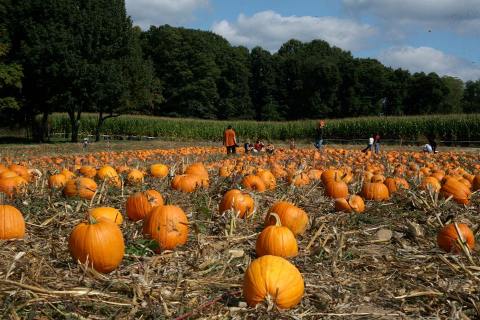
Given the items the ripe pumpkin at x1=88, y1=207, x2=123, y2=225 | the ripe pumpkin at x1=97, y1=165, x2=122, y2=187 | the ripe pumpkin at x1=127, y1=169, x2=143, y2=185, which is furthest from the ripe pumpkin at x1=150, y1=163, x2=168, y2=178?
the ripe pumpkin at x1=88, y1=207, x2=123, y2=225

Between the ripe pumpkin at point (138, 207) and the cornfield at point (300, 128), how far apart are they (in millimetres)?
37271

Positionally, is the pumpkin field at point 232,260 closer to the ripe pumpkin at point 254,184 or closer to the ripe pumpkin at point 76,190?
the ripe pumpkin at point 76,190

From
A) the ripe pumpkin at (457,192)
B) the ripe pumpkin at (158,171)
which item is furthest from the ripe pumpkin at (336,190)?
the ripe pumpkin at (158,171)

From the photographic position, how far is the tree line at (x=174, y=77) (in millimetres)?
37375

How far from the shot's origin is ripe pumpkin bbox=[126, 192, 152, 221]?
17.4 feet

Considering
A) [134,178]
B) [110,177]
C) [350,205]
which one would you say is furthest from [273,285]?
[134,178]

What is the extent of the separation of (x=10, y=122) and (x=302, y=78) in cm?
6199

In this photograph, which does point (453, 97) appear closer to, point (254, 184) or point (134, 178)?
point (254, 184)

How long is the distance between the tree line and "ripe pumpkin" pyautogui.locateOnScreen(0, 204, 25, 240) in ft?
101

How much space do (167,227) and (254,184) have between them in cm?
320

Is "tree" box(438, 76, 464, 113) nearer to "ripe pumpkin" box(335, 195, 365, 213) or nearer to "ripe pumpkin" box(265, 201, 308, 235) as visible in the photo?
"ripe pumpkin" box(335, 195, 365, 213)

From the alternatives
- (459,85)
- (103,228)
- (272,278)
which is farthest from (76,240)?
(459,85)

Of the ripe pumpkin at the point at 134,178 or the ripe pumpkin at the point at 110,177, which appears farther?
the ripe pumpkin at the point at 134,178

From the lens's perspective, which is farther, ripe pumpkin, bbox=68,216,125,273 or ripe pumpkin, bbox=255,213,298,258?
ripe pumpkin, bbox=255,213,298,258
